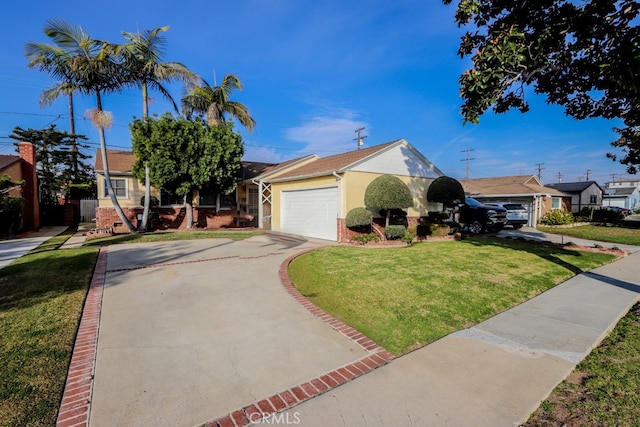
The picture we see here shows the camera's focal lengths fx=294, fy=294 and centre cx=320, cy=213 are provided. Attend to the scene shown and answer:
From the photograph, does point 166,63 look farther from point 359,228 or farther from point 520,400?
point 520,400

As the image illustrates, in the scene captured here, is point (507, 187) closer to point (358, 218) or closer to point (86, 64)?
point (358, 218)

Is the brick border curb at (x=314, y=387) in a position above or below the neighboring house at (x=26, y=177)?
below

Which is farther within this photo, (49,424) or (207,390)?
(207,390)

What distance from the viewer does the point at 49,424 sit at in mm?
2396

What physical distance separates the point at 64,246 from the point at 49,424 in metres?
11.2

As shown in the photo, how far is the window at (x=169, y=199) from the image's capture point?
55.0 ft

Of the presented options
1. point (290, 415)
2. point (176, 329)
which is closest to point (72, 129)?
point (176, 329)

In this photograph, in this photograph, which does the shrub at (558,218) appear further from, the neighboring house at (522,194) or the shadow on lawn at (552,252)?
the shadow on lawn at (552,252)

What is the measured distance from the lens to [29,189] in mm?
15758

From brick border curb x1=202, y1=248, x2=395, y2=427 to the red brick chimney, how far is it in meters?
19.2

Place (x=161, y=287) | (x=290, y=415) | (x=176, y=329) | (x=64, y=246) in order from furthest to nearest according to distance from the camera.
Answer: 1. (x=64, y=246)
2. (x=161, y=287)
3. (x=176, y=329)
4. (x=290, y=415)

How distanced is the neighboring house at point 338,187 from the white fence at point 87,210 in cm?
1250

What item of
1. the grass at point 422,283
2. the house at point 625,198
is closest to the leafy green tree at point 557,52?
the grass at point 422,283

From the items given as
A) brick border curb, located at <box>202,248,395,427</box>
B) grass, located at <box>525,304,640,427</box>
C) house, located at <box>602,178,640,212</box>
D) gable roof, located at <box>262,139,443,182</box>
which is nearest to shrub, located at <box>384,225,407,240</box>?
gable roof, located at <box>262,139,443,182</box>
